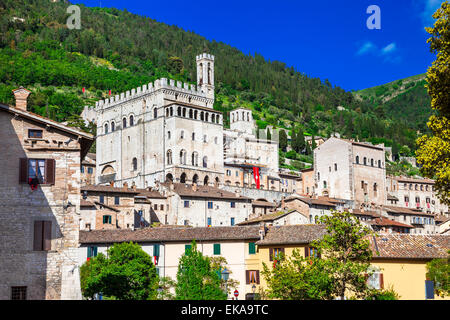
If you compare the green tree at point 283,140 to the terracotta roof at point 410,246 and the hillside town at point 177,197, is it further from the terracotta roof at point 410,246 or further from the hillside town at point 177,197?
the terracotta roof at point 410,246

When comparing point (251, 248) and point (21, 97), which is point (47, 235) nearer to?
point (21, 97)

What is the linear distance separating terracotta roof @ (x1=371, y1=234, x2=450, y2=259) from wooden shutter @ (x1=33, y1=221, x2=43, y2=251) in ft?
62.3

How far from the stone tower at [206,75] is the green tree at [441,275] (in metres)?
85.3

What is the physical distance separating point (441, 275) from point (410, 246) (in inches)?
386

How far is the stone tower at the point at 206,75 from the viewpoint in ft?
389

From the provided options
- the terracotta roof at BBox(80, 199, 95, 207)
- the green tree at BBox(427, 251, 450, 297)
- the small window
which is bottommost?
the green tree at BBox(427, 251, 450, 297)

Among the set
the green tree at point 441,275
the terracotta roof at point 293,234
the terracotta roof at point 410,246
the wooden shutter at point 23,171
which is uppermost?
the wooden shutter at point 23,171

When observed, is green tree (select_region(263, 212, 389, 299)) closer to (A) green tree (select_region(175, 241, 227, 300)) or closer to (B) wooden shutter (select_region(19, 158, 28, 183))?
(A) green tree (select_region(175, 241, 227, 300))

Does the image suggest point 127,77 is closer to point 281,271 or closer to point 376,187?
point 376,187

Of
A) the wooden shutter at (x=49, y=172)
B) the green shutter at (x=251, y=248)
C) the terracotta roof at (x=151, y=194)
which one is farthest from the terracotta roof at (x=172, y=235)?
the wooden shutter at (x=49, y=172)

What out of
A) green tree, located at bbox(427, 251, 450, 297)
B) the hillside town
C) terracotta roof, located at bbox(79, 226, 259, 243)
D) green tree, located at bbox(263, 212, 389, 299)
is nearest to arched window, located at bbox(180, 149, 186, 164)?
the hillside town

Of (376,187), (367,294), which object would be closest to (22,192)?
(367,294)

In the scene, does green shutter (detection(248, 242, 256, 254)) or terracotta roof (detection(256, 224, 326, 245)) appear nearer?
terracotta roof (detection(256, 224, 326, 245))

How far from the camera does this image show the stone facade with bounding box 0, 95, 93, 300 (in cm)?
2969
